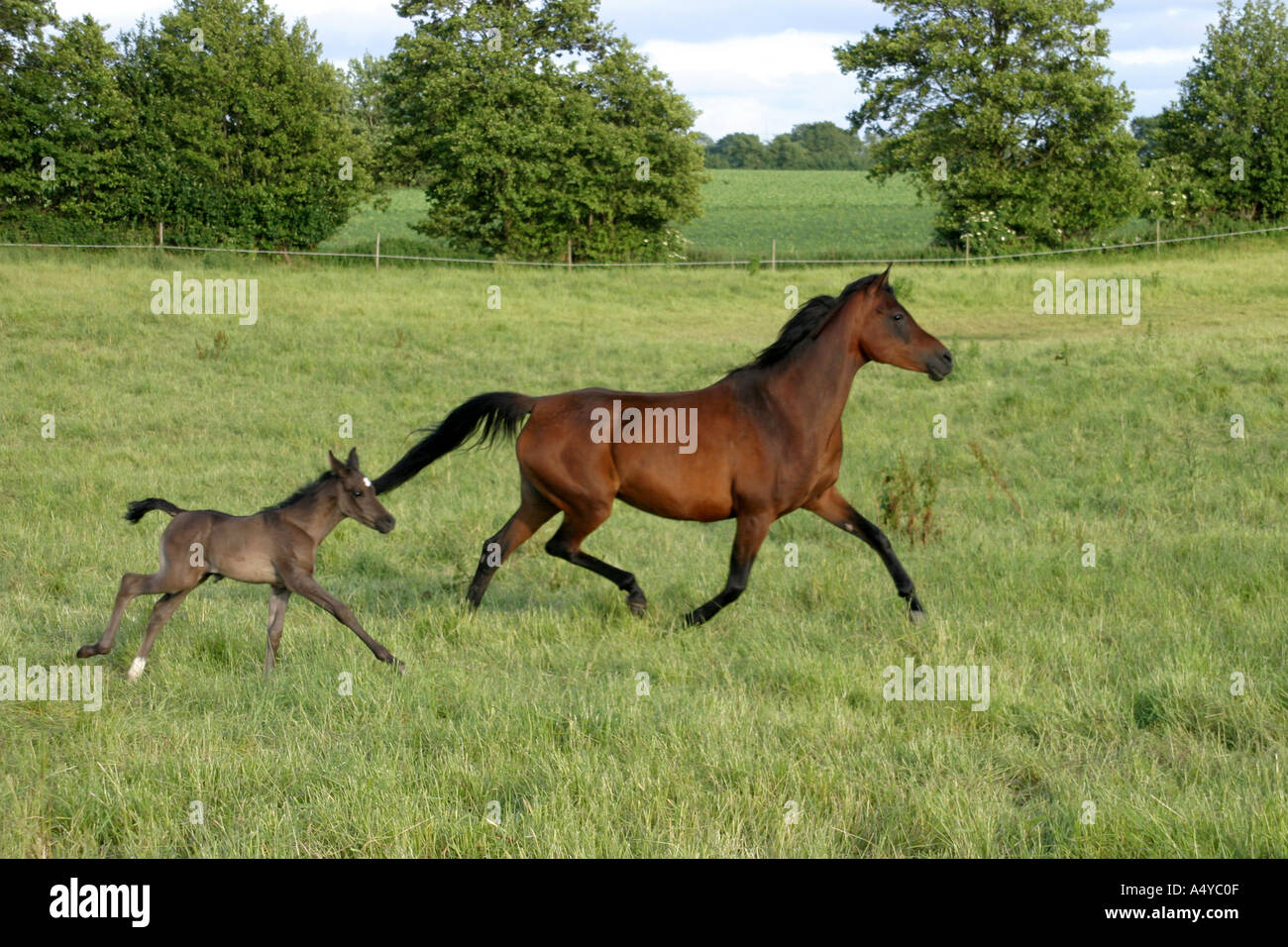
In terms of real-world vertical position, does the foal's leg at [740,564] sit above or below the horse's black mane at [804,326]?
below

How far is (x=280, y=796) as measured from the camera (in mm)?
4156

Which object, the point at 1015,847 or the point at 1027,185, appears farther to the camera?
the point at 1027,185

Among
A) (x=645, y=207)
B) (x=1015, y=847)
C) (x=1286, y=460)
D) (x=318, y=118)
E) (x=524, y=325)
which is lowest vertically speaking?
(x=1015, y=847)

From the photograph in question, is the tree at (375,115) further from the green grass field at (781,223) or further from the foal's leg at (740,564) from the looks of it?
the foal's leg at (740,564)

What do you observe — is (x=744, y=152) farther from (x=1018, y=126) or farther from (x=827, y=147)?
(x=1018, y=126)

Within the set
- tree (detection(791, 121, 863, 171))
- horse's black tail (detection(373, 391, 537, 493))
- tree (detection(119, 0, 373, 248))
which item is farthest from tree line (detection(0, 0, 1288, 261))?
tree (detection(791, 121, 863, 171))

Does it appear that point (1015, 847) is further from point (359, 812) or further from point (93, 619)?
point (93, 619)

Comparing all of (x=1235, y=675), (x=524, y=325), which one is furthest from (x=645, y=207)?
(x=1235, y=675)

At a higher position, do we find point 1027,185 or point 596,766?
point 1027,185

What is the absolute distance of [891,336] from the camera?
6805mm

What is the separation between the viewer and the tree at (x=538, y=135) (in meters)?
32.1

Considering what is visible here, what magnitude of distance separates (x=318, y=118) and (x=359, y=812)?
31.1 metres

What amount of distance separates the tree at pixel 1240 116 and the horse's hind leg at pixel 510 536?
33182mm

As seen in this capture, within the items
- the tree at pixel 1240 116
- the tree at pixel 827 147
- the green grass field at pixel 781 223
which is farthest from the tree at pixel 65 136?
the tree at pixel 827 147
